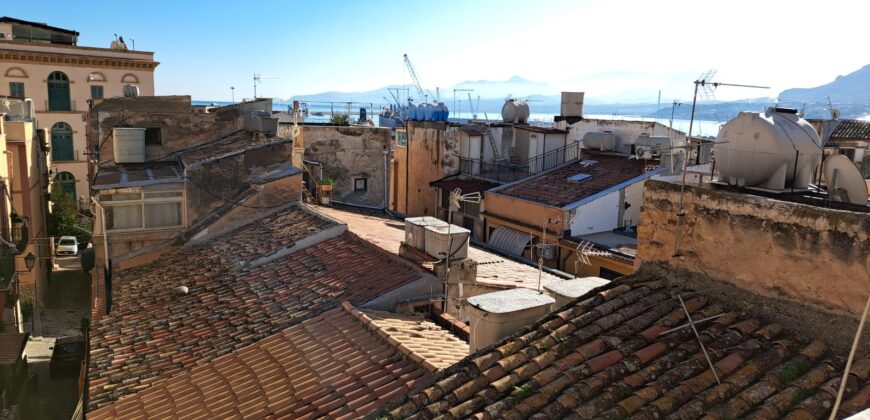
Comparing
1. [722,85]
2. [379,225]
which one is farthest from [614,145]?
[722,85]

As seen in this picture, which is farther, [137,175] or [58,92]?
[58,92]

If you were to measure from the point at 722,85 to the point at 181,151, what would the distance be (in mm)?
19546

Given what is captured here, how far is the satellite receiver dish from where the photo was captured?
6.87 m

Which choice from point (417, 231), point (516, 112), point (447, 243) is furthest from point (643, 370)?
point (516, 112)

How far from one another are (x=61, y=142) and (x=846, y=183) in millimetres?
52864

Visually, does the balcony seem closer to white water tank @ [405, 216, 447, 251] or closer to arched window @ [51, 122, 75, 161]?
arched window @ [51, 122, 75, 161]

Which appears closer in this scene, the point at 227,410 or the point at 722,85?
the point at 722,85

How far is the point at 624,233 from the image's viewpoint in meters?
25.2

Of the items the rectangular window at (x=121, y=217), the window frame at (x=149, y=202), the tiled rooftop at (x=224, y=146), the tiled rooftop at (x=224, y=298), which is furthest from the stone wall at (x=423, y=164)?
the rectangular window at (x=121, y=217)

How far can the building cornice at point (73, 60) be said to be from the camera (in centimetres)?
4647

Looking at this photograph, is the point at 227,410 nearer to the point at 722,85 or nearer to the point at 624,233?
the point at 722,85

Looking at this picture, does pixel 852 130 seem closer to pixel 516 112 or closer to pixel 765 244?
pixel 516 112

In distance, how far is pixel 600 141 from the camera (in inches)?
1144

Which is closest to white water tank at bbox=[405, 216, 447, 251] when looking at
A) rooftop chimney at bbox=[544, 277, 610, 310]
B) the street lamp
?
rooftop chimney at bbox=[544, 277, 610, 310]
